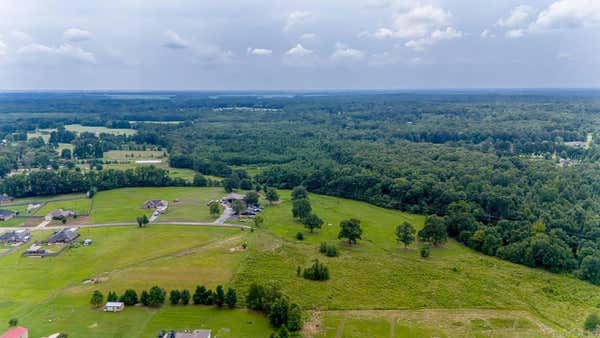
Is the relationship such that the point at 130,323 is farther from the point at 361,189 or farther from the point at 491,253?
the point at 361,189

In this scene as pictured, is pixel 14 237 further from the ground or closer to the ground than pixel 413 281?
further from the ground

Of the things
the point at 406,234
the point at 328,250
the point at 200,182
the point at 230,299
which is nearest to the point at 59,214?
the point at 200,182

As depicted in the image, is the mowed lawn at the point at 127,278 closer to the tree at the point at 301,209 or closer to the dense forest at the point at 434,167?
the tree at the point at 301,209

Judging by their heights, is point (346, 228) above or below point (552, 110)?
below

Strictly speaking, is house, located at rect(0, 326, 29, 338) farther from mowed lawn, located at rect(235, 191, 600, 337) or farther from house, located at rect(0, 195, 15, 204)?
house, located at rect(0, 195, 15, 204)

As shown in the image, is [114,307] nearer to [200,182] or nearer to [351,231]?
[351,231]

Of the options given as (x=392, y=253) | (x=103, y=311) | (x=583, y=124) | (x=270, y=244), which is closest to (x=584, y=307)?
(x=392, y=253)
